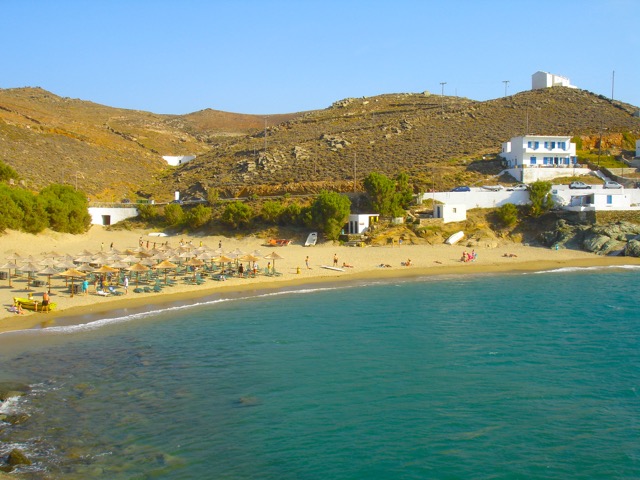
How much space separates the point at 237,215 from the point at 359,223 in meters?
12.6

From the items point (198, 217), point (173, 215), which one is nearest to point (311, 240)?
point (198, 217)

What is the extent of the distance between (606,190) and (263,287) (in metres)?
34.2

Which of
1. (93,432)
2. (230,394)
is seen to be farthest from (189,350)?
(93,432)

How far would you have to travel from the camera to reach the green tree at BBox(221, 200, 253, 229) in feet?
194

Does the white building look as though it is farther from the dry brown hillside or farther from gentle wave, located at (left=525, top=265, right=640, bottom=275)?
the dry brown hillside

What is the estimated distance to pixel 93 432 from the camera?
1662cm

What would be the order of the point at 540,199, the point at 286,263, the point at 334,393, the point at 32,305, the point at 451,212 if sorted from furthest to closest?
1. the point at 540,199
2. the point at 451,212
3. the point at 286,263
4. the point at 32,305
5. the point at 334,393

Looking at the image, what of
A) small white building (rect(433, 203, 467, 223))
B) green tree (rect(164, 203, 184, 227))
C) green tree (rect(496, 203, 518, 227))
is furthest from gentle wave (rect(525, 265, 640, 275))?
green tree (rect(164, 203, 184, 227))

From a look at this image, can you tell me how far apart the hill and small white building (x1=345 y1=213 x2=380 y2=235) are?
11474 mm

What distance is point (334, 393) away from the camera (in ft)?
64.2

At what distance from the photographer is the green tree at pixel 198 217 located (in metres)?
61.7

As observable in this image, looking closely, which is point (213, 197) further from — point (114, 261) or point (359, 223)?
point (114, 261)

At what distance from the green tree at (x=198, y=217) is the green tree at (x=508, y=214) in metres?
28.6

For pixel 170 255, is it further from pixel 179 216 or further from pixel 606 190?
pixel 606 190
